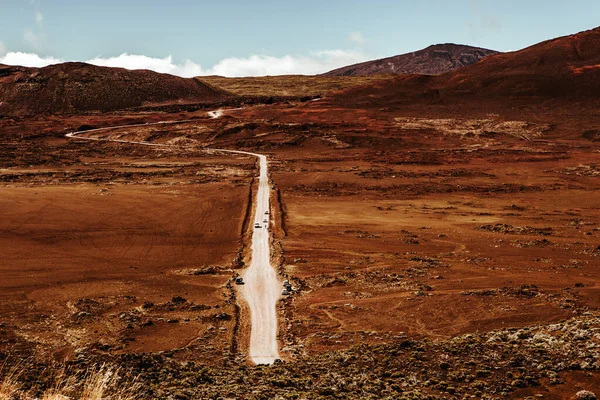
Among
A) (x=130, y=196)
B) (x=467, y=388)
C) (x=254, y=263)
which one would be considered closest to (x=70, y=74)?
(x=130, y=196)

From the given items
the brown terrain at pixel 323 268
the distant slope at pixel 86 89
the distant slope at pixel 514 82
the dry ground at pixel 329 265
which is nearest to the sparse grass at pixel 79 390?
the brown terrain at pixel 323 268

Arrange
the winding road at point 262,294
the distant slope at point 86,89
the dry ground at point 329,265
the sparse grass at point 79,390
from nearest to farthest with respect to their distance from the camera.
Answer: the sparse grass at point 79,390
the dry ground at point 329,265
the winding road at point 262,294
the distant slope at point 86,89

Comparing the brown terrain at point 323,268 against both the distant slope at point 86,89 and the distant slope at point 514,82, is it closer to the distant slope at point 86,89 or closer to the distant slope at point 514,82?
the distant slope at point 514,82

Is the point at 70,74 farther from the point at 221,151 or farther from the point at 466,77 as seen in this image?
the point at 466,77

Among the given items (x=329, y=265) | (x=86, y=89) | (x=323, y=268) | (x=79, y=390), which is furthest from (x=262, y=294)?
(x=86, y=89)

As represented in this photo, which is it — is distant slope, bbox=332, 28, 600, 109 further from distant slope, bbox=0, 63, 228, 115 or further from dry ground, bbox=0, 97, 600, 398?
distant slope, bbox=0, 63, 228, 115

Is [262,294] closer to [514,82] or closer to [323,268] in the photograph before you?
[323,268]
